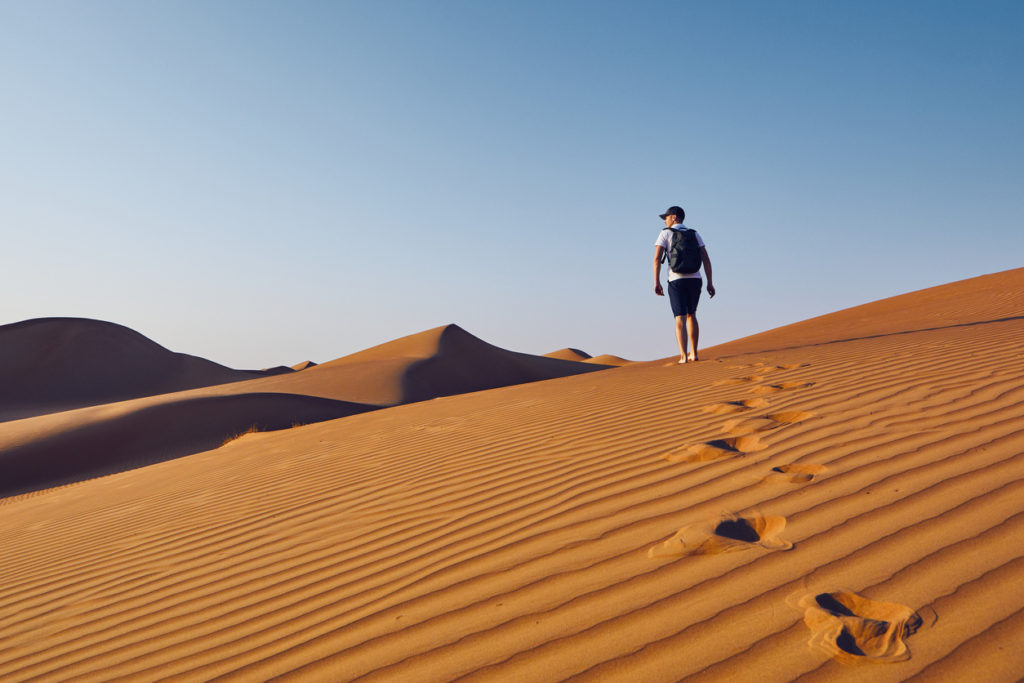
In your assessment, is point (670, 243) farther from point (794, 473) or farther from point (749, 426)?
point (794, 473)

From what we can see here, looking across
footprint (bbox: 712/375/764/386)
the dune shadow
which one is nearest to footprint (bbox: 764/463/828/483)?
footprint (bbox: 712/375/764/386)

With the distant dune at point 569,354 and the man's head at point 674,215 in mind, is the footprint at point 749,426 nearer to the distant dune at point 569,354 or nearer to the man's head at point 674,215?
the man's head at point 674,215

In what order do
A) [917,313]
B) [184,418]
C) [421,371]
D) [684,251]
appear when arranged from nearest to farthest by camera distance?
1. [684,251]
2. [184,418]
3. [917,313]
4. [421,371]

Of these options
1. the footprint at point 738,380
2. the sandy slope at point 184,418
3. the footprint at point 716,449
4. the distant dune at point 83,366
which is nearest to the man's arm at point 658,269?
the footprint at point 738,380

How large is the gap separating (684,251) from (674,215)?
0.46 m

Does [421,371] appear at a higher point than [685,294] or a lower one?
higher

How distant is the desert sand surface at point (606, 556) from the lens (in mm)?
1713

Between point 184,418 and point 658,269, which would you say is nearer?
point 658,269

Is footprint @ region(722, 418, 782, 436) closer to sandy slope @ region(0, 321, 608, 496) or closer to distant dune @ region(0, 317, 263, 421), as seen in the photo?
sandy slope @ region(0, 321, 608, 496)

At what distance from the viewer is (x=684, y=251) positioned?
734cm

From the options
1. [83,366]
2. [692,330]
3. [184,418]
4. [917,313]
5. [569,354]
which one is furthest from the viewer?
[569,354]

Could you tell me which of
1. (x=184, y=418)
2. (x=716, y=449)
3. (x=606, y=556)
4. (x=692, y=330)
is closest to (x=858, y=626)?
(x=606, y=556)

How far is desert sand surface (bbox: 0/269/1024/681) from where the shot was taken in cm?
Answer: 171

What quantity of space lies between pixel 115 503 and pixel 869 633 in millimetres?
6308
